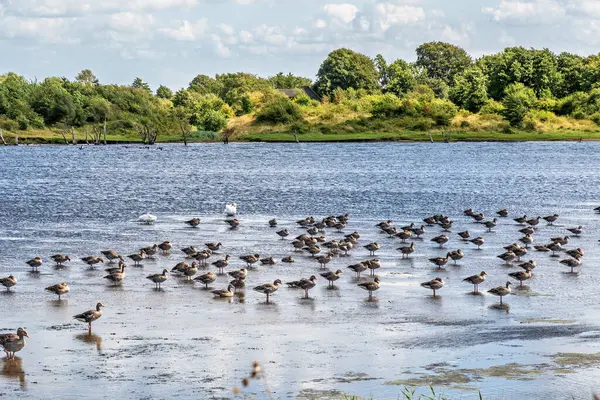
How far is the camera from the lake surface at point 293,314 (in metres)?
22.7

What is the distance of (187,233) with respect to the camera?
1921 inches

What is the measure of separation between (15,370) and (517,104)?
148480mm

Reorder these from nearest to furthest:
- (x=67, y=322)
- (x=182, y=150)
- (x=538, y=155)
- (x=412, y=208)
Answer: (x=67, y=322)
(x=412, y=208)
(x=538, y=155)
(x=182, y=150)

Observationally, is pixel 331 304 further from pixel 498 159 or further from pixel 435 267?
pixel 498 159

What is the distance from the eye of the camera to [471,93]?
582 feet

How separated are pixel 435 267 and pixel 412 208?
2451 cm

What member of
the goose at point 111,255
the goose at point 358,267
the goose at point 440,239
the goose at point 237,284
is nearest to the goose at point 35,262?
the goose at point 111,255

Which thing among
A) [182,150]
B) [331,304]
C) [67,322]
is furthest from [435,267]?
[182,150]

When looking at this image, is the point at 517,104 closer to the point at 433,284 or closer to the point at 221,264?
the point at 221,264

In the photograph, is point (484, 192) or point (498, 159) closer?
point (484, 192)

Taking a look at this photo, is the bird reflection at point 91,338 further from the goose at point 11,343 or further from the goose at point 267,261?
the goose at point 267,261

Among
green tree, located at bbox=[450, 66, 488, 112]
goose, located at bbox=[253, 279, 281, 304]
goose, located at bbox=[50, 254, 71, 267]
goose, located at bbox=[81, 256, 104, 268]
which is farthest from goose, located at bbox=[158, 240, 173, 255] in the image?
green tree, located at bbox=[450, 66, 488, 112]

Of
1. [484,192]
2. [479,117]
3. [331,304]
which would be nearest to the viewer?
[331,304]

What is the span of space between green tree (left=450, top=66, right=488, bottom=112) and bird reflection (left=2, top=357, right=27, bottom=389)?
157376mm
